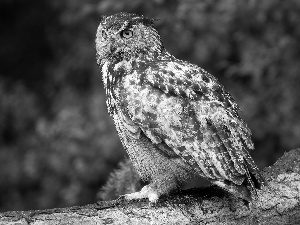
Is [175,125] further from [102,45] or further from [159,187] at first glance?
[102,45]

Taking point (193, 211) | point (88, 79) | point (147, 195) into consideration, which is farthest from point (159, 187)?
point (88, 79)

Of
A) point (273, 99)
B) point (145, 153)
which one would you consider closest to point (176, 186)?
point (145, 153)

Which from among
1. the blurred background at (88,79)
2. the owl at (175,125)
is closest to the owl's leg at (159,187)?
the owl at (175,125)

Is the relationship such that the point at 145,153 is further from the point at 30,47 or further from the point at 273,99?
the point at 30,47

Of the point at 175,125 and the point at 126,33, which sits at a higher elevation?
the point at 126,33

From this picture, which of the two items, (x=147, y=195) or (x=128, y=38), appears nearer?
(x=147, y=195)

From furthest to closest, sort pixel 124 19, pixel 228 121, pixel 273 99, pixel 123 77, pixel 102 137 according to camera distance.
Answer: pixel 102 137
pixel 273 99
pixel 124 19
pixel 123 77
pixel 228 121

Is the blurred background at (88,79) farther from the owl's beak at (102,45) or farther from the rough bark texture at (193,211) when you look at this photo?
the rough bark texture at (193,211)
